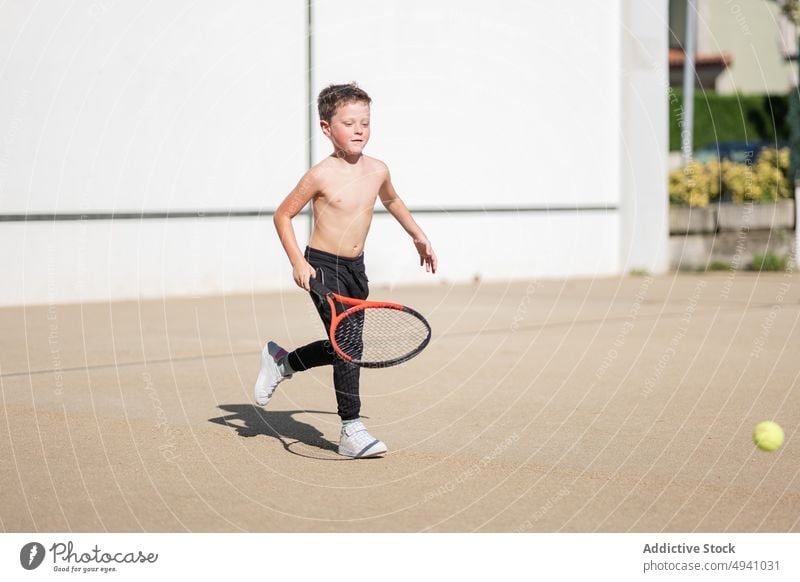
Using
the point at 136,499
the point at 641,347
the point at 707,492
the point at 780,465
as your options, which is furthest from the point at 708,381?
the point at 136,499

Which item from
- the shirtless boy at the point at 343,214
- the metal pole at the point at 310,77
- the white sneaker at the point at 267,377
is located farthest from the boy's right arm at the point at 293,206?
the metal pole at the point at 310,77

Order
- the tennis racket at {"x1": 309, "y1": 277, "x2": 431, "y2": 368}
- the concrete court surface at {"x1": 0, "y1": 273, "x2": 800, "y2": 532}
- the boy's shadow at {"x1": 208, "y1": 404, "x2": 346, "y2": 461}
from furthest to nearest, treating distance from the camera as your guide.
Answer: the boy's shadow at {"x1": 208, "y1": 404, "x2": 346, "y2": 461} → the tennis racket at {"x1": 309, "y1": 277, "x2": 431, "y2": 368} → the concrete court surface at {"x1": 0, "y1": 273, "x2": 800, "y2": 532}

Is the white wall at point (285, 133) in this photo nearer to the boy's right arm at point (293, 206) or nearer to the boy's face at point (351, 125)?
the boy's right arm at point (293, 206)

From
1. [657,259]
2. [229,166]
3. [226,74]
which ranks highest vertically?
[226,74]

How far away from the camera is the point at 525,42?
56.1ft

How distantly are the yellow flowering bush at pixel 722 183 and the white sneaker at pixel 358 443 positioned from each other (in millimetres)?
13610

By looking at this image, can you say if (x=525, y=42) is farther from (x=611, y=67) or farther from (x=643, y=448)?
(x=643, y=448)

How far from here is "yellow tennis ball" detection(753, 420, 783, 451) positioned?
5.75 metres

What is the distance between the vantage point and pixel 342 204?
5.84 m

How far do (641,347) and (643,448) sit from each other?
12.7ft

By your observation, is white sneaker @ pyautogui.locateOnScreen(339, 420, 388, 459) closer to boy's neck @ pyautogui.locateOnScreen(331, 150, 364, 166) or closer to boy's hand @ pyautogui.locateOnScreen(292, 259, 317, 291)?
boy's hand @ pyautogui.locateOnScreen(292, 259, 317, 291)

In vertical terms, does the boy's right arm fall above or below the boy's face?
below

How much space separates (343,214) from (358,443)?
1.11m

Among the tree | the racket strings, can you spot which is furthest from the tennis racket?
the tree
